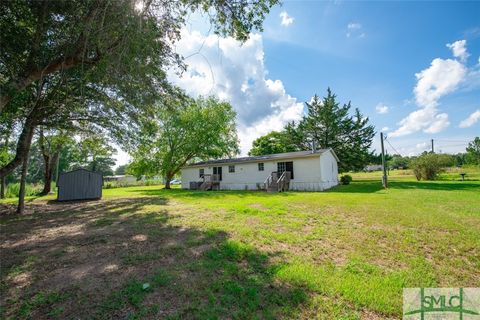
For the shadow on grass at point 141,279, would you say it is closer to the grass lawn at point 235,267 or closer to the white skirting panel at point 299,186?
the grass lawn at point 235,267

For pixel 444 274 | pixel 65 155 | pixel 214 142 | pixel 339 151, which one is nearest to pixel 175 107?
pixel 444 274

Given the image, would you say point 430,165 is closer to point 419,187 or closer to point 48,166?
point 419,187

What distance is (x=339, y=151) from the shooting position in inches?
1109

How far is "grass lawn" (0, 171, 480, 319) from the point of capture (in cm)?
260

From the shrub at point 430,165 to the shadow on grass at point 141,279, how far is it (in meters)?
26.4

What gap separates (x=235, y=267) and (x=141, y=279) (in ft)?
4.66

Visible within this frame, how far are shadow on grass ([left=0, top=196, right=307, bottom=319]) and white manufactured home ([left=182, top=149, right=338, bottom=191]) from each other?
1253cm

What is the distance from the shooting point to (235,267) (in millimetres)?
3572

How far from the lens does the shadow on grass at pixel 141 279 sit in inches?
100

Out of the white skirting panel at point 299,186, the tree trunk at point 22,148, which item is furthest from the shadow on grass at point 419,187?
the tree trunk at point 22,148

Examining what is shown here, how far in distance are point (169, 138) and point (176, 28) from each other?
19.1m

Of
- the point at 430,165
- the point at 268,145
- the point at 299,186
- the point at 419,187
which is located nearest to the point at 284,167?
the point at 299,186

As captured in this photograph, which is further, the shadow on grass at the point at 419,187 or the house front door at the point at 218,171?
the house front door at the point at 218,171

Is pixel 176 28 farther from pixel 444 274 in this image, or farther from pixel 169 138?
pixel 169 138
